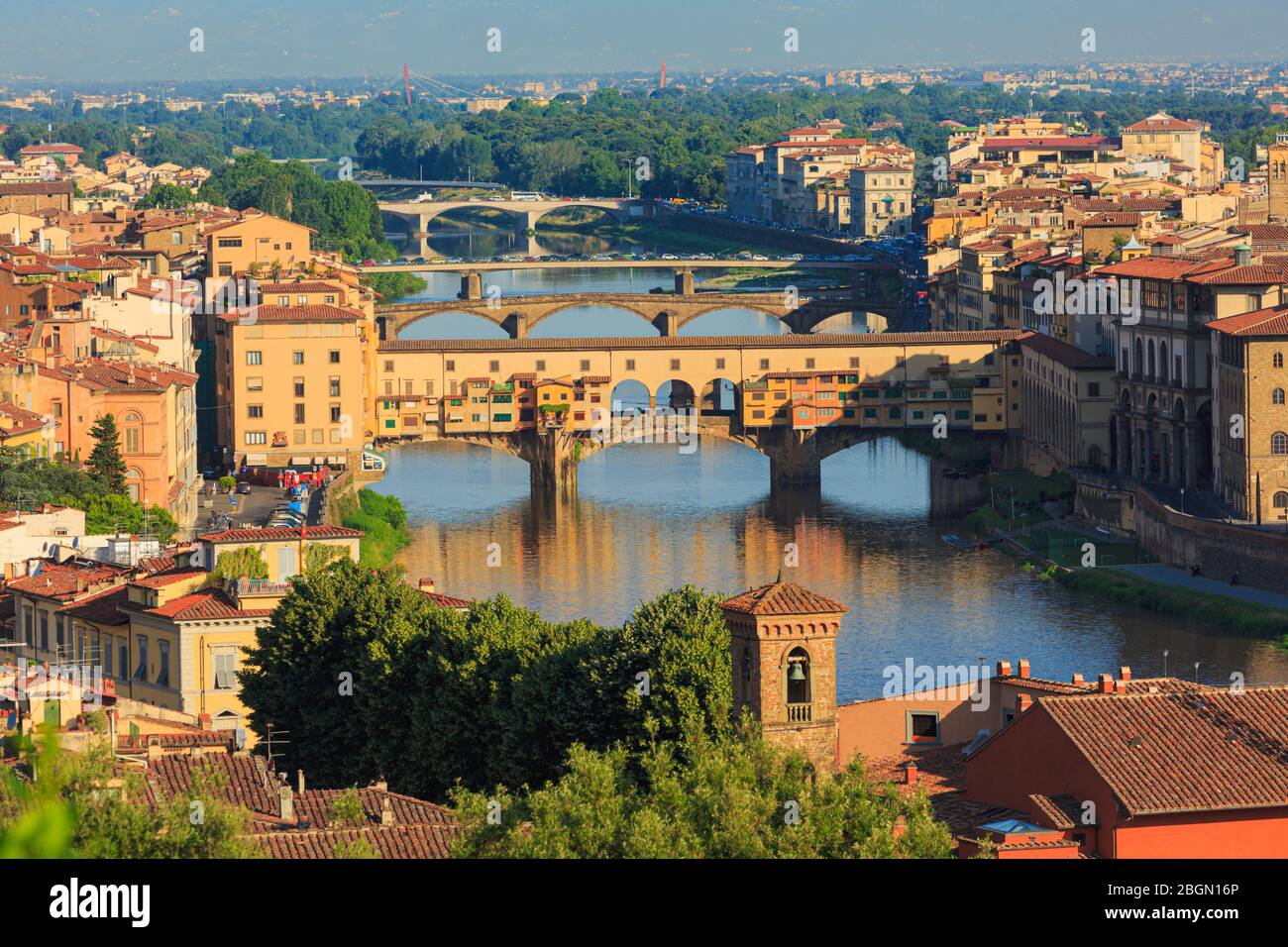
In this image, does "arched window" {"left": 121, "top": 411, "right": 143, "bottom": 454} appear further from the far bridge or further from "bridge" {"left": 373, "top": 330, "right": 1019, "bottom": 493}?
the far bridge

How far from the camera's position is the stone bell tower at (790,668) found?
15414 mm

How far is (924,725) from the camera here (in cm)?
1727

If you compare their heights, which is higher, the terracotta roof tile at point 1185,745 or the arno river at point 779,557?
the terracotta roof tile at point 1185,745

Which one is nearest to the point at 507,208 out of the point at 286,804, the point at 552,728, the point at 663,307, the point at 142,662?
the point at 663,307

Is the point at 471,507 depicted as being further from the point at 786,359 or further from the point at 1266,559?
the point at 1266,559

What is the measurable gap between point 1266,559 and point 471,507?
11.6 m

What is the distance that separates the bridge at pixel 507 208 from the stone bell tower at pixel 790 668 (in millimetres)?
73859

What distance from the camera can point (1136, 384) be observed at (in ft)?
123

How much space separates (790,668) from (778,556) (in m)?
18.4

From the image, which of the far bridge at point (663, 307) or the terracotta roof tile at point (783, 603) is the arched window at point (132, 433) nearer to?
the terracotta roof tile at point (783, 603)

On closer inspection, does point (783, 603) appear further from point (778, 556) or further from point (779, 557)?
point (778, 556)

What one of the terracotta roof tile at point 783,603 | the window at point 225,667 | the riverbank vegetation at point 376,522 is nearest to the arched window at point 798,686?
the terracotta roof tile at point 783,603
